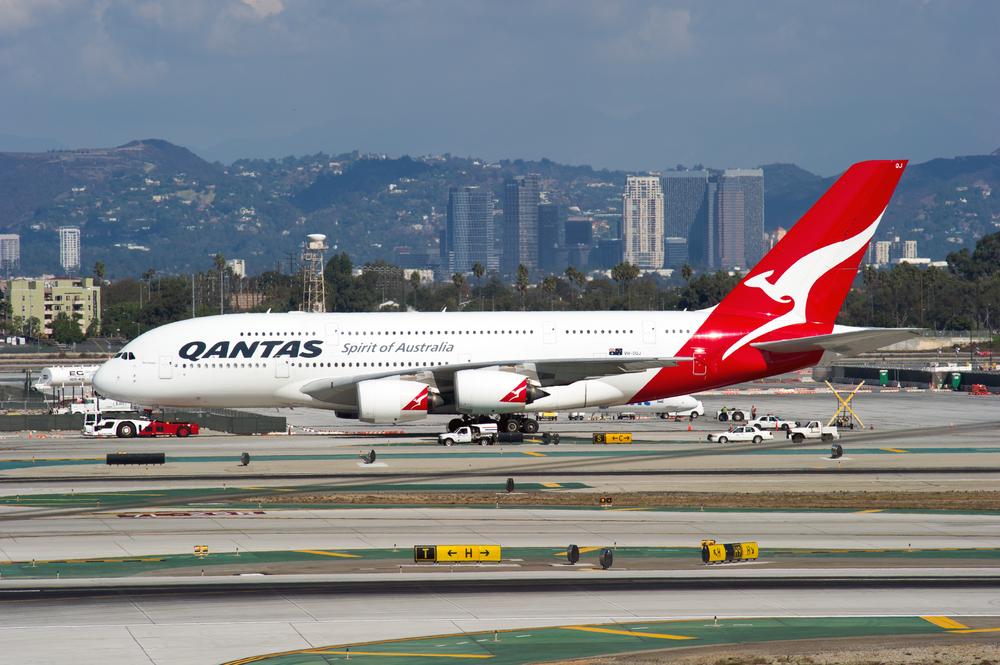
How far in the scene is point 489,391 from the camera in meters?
43.6

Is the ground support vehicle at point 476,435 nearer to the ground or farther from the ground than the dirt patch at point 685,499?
farther from the ground

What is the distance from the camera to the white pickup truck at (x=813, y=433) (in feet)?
160

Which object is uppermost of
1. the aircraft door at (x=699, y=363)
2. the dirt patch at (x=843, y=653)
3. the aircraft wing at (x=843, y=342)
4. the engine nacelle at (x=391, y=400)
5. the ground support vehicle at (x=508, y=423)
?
the aircraft wing at (x=843, y=342)

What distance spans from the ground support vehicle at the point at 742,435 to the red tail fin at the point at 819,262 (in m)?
5.45

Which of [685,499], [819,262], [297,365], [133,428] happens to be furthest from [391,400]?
[819,262]

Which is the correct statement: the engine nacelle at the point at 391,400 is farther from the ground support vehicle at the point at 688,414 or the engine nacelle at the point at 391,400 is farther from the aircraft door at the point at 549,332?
the ground support vehicle at the point at 688,414

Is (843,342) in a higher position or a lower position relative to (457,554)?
higher

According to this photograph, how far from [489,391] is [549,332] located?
485 centimetres

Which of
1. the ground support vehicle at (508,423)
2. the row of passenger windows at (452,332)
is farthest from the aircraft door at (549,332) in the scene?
the ground support vehicle at (508,423)

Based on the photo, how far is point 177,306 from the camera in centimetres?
18962

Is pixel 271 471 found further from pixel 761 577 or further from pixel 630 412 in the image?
pixel 630 412

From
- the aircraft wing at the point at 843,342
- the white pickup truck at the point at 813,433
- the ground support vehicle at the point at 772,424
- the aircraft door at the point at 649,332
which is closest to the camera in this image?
the aircraft wing at the point at 843,342

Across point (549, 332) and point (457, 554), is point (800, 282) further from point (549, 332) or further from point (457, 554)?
point (457, 554)

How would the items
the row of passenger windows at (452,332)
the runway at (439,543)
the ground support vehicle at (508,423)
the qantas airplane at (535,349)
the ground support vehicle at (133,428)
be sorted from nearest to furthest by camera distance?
the runway at (439,543) < the qantas airplane at (535,349) < the row of passenger windows at (452,332) < the ground support vehicle at (508,423) < the ground support vehicle at (133,428)
